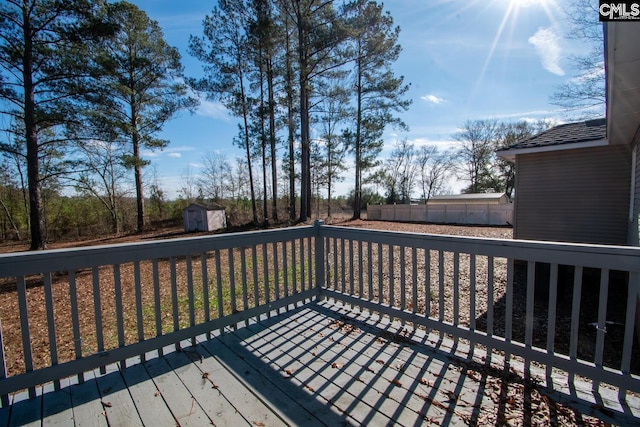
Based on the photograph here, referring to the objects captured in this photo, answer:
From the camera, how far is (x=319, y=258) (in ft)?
11.0

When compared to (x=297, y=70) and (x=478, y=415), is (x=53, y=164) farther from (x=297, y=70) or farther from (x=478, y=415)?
(x=478, y=415)

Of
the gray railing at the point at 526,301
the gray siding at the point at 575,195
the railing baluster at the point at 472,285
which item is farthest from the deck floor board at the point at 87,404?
the gray siding at the point at 575,195

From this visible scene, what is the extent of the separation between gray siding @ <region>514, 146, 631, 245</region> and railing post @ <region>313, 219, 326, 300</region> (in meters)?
6.20

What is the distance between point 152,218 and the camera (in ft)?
56.8

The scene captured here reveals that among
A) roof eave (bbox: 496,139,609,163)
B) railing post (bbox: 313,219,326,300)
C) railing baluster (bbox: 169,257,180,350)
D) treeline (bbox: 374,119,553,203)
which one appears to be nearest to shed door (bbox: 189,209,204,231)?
treeline (bbox: 374,119,553,203)

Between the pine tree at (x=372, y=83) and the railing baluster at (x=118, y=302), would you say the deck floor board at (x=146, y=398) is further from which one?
the pine tree at (x=372, y=83)

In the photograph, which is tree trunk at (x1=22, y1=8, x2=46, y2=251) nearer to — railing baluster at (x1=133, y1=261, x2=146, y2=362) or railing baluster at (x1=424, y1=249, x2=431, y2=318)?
railing baluster at (x1=133, y1=261, x2=146, y2=362)

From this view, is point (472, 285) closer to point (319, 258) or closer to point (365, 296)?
point (365, 296)

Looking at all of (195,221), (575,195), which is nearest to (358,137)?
(195,221)

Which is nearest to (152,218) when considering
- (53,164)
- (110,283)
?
(53,164)

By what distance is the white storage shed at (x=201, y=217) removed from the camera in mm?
13977

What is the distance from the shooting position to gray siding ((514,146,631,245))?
5957 millimetres

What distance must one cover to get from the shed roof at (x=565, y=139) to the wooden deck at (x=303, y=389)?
6.22 meters

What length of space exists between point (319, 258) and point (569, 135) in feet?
23.1
